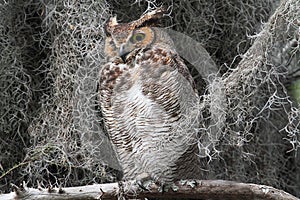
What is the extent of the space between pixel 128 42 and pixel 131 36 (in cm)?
2

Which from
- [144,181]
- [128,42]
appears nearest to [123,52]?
[128,42]

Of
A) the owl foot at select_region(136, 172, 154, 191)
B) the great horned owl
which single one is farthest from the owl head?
the owl foot at select_region(136, 172, 154, 191)

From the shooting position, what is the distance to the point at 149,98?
148 centimetres

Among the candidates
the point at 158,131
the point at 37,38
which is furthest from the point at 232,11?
the point at 37,38

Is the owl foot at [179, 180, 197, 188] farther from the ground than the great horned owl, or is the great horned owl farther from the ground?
the great horned owl

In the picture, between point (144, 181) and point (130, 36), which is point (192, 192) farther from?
point (130, 36)

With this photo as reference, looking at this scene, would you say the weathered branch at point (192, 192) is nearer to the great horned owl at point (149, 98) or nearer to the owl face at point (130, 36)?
the great horned owl at point (149, 98)

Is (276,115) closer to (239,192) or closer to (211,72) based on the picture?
(211,72)

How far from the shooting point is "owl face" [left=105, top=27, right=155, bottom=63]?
4.84 feet

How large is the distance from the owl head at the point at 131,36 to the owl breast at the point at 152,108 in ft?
0.06

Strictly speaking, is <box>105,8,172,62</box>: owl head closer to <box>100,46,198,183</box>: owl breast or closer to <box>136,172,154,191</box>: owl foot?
<box>100,46,198,183</box>: owl breast

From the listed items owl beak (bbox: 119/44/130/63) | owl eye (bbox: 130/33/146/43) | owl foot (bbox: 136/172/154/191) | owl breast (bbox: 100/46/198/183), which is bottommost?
owl foot (bbox: 136/172/154/191)

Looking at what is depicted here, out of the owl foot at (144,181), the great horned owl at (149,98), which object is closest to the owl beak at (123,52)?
the great horned owl at (149,98)

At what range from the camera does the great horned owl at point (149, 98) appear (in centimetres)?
148
